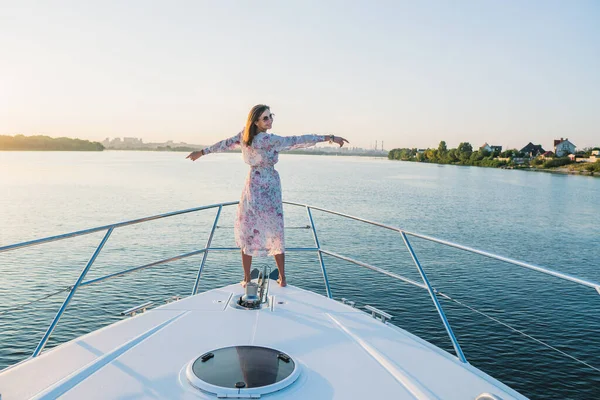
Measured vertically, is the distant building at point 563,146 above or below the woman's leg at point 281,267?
above

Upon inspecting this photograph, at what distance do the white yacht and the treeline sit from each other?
97.5 meters

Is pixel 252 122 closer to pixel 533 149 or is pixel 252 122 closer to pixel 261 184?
pixel 261 184

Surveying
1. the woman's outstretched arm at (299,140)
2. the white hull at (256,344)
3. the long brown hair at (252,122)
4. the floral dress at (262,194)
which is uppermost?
the long brown hair at (252,122)

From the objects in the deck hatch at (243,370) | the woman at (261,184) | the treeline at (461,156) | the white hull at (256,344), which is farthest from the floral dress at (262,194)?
the treeline at (461,156)

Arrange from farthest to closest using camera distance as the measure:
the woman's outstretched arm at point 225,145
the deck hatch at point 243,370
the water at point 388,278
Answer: the water at point 388,278 < the woman's outstretched arm at point 225,145 < the deck hatch at point 243,370

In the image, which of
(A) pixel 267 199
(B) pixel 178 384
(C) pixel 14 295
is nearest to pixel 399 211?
(C) pixel 14 295

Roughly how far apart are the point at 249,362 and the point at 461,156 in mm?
110563

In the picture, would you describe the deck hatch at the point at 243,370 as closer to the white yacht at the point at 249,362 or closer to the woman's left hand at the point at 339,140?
the white yacht at the point at 249,362

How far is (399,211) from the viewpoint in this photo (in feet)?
79.4

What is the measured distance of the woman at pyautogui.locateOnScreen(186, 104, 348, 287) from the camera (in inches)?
126

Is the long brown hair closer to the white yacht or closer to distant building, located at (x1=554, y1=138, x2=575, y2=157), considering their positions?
the white yacht

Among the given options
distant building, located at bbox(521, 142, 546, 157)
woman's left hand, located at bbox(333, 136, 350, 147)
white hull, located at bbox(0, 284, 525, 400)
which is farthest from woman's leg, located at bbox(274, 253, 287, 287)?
distant building, located at bbox(521, 142, 546, 157)

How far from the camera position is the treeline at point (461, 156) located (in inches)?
3820

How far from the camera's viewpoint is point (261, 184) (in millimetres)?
3285
